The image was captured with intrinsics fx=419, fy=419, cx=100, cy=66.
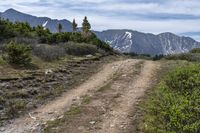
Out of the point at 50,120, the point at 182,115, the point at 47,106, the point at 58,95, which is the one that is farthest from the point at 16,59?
the point at 182,115

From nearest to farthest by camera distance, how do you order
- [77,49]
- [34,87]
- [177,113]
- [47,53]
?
[177,113] < [34,87] < [47,53] < [77,49]

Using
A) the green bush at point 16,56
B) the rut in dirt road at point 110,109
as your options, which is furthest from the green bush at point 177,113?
the green bush at point 16,56

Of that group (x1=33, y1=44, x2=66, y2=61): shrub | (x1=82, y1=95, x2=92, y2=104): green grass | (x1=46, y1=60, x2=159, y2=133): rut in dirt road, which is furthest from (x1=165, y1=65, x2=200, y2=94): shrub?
(x1=33, y1=44, x2=66, y2=61): shrub

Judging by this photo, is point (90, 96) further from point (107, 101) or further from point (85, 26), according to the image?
point (85, 26)

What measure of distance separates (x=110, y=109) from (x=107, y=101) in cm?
158

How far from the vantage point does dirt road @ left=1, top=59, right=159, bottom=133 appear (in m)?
15.1

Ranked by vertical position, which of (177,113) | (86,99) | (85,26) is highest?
(85,26)

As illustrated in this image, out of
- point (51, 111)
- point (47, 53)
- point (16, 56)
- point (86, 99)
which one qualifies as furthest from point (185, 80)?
point (47, 53)

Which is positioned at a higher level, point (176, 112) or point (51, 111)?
point (176, 112)

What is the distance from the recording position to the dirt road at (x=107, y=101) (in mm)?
15102

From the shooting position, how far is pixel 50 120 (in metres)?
15.8

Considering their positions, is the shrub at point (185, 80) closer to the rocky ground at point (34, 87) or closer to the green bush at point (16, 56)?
the rocky ground at point (34, 87)

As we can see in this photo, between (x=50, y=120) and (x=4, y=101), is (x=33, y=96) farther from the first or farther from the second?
(x=50, y=120)

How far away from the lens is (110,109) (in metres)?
17.4
